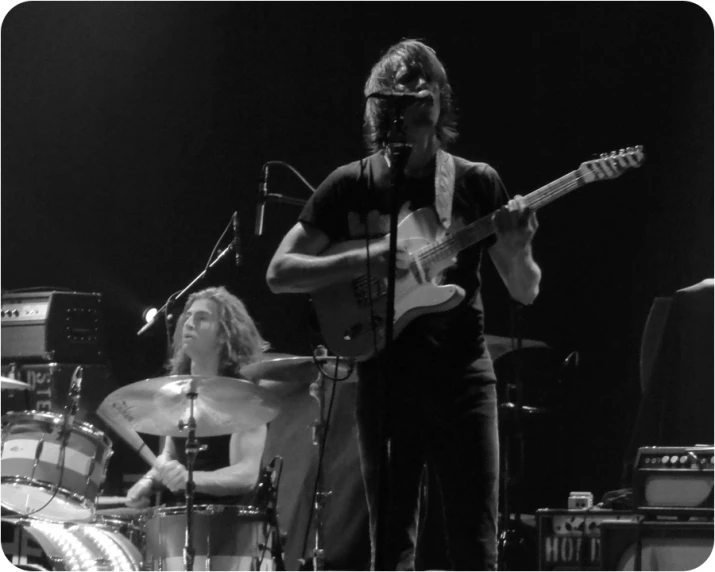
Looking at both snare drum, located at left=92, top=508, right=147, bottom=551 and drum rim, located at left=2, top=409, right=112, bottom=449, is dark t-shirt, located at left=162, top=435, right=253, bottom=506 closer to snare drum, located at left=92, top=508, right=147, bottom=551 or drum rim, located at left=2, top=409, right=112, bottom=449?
snare drum, located at left=92, top=508, right=147, bottom=551

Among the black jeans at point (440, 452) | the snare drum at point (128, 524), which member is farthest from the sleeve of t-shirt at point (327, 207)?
the snare drum at point (128, 524)

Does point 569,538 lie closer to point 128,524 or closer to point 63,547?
point 128,524

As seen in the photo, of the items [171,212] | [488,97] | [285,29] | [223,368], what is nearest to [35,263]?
[171,212]

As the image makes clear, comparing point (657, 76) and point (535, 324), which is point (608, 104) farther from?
point (535, 324)

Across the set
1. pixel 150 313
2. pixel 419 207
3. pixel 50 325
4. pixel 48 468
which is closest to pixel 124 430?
pixel 48 468

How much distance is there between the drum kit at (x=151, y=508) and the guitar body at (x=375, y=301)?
881 mm

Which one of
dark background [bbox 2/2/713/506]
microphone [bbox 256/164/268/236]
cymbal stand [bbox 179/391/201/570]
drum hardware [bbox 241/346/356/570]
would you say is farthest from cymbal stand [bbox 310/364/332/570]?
dark background [bbox 2/2/713/506]

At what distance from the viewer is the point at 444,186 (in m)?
2.62

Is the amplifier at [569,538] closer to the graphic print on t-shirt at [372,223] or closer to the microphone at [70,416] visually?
the graphic print on t-shirt at [372,223]

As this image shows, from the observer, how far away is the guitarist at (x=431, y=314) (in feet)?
7.73

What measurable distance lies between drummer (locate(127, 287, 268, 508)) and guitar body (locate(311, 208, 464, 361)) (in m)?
1.39

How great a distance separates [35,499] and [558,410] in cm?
247

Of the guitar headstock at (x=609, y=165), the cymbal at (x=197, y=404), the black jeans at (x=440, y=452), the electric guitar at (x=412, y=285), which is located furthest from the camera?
the cymbal at (x=197, y=404)

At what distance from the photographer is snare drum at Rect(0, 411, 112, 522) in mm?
3920
